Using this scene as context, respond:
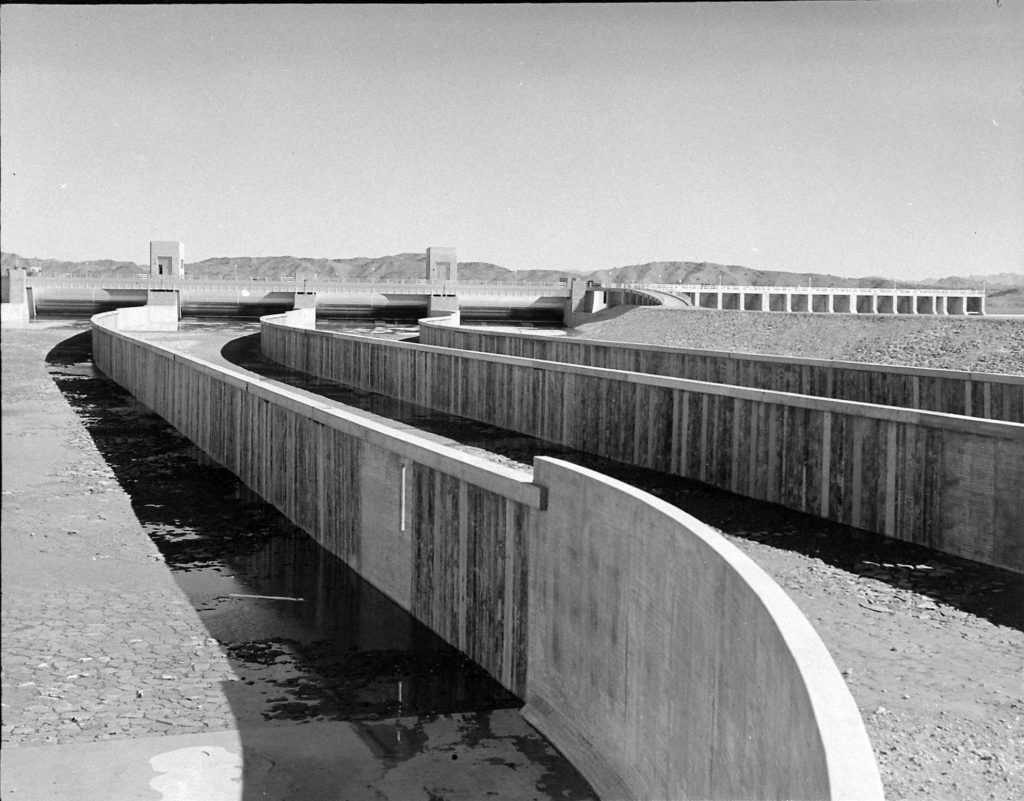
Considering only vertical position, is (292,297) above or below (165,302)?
above

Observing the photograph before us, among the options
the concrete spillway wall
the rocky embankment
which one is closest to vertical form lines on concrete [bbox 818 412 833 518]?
the concrete spillway wall

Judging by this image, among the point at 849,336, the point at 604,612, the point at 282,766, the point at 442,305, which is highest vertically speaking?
the point at 442,305

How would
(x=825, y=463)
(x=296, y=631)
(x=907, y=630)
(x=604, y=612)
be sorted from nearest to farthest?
(x=604, y=612)
(x=907, y=630)
(x=296, y=631)
(x=825, y=463)

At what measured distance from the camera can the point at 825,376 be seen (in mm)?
21406

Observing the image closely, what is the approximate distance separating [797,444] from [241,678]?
27.9ft

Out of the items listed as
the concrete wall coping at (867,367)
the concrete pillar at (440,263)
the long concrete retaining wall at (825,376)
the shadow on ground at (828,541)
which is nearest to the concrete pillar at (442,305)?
the concrete pillar at (440,263)

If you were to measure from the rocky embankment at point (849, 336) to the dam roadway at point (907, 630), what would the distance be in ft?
44.6

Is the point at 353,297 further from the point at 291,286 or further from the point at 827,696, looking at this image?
the point at 827,696

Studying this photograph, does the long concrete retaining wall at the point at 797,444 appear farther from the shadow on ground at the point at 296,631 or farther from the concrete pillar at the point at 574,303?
the concrete pillar at the point at 574,303

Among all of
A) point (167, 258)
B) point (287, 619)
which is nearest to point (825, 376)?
point (287, 619)

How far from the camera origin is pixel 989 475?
1242 centimetres

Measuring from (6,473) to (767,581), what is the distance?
17496 mm

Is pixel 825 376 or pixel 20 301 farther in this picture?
pixel 20 301

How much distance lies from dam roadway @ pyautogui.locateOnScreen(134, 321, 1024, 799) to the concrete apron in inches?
110
